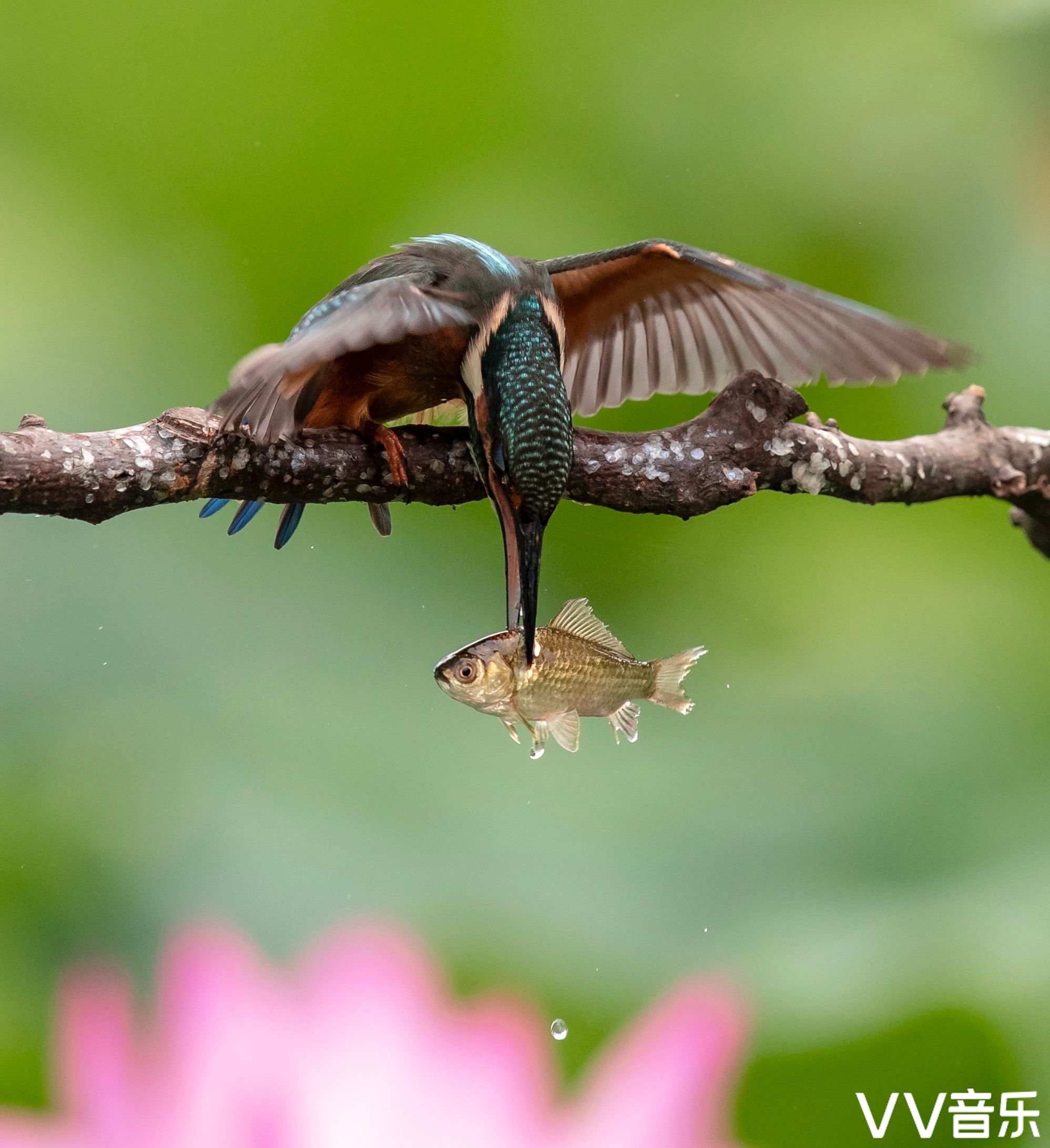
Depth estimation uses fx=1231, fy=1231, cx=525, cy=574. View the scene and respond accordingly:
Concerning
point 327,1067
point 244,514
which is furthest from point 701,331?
point 327,1067

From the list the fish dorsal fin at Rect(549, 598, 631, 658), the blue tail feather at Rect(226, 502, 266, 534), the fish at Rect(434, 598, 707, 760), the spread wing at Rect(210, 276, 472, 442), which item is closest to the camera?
the spread wing at Rect(210, 276, 472, 442)

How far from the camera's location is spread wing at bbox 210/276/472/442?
2.90 feet

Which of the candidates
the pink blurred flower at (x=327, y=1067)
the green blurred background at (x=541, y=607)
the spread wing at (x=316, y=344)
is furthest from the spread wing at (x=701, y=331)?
the pink blurred flower at (x=327, y=1067)

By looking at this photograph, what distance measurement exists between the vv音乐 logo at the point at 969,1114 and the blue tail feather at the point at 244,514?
4.46 feet

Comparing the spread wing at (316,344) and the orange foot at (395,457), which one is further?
the orange foot at (395,457)

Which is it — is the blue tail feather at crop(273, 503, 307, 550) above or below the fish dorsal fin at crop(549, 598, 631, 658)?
above

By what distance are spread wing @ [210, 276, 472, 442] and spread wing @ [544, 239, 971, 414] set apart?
29 cm

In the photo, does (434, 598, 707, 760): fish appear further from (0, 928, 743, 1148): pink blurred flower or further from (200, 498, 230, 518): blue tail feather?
(0, 928, 743, 1148): pink blurred flower

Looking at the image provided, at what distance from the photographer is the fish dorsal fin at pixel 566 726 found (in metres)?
1.07

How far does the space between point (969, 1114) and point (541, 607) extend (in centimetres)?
104

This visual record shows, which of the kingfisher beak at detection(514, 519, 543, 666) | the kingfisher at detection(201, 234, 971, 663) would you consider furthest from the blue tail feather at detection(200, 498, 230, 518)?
the kingfisher beak at detection(514, 519, 543, 666)

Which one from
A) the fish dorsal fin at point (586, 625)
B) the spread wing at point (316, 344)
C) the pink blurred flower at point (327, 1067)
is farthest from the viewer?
the pink blurred flower at point (327, 1067)

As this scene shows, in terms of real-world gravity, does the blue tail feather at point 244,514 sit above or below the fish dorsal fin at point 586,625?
above

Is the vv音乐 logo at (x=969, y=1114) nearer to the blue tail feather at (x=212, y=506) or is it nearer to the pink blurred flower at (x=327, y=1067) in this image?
the pink blurred flower at (x=327, y=1067)
